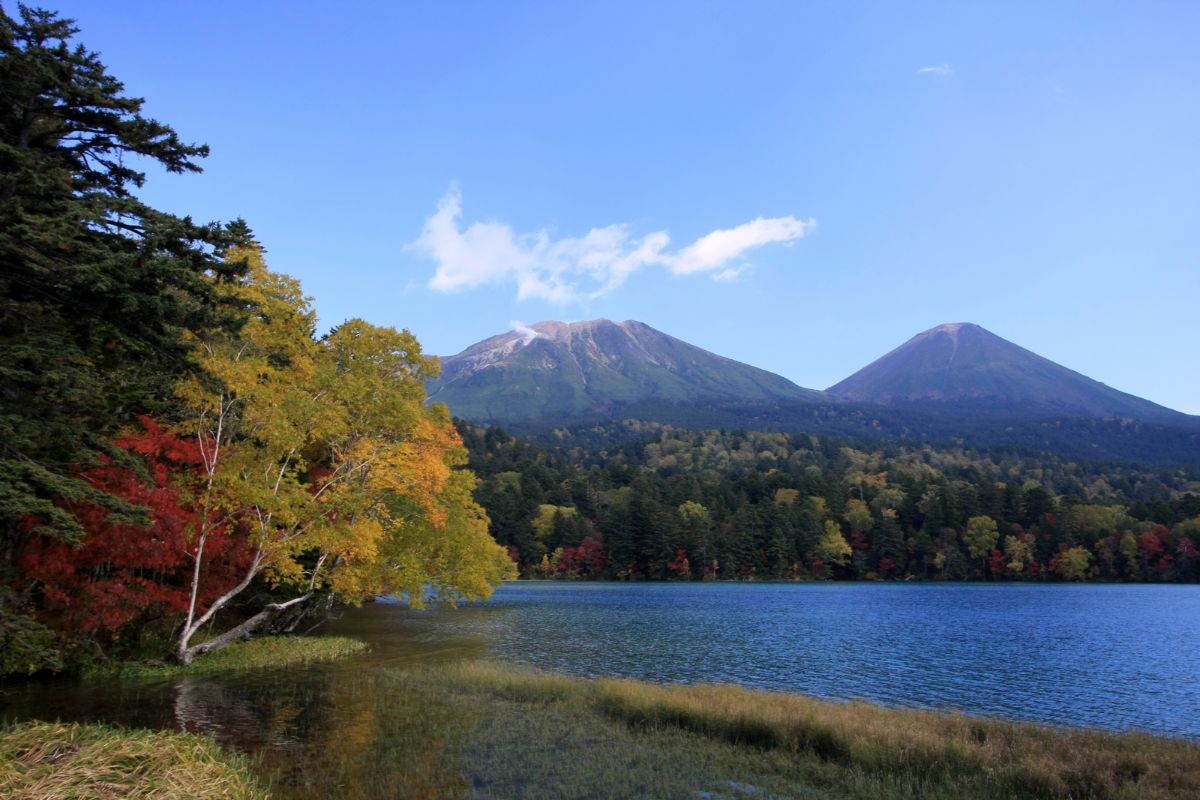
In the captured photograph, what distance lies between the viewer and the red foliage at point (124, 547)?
21.4 m

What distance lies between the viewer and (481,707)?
69.6 ft

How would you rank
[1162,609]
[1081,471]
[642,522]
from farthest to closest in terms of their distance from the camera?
[1081,471]
[642,522]
[1162,609]

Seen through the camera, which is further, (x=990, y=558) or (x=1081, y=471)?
(x=1081, y=471)

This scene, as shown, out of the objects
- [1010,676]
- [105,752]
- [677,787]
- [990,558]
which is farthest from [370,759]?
[990,558]

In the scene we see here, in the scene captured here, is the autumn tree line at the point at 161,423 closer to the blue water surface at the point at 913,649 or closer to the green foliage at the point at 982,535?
the blue water surface at the point at 913,649

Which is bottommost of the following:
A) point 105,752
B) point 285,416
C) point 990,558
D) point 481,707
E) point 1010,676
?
point 990,558

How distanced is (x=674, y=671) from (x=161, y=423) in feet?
76.6

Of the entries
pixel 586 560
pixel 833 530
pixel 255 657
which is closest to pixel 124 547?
pixel 255 657

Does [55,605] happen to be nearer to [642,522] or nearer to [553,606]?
[553,606]

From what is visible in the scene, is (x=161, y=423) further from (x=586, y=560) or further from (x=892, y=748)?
(x=586, y=560)

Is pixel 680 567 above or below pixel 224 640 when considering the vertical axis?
below

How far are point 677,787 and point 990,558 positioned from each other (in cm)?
12724

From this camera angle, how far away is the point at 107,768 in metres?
10.5

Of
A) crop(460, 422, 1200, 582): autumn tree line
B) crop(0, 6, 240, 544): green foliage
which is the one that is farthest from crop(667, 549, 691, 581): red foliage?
crop(0, 6, 240, 544): green foliage
